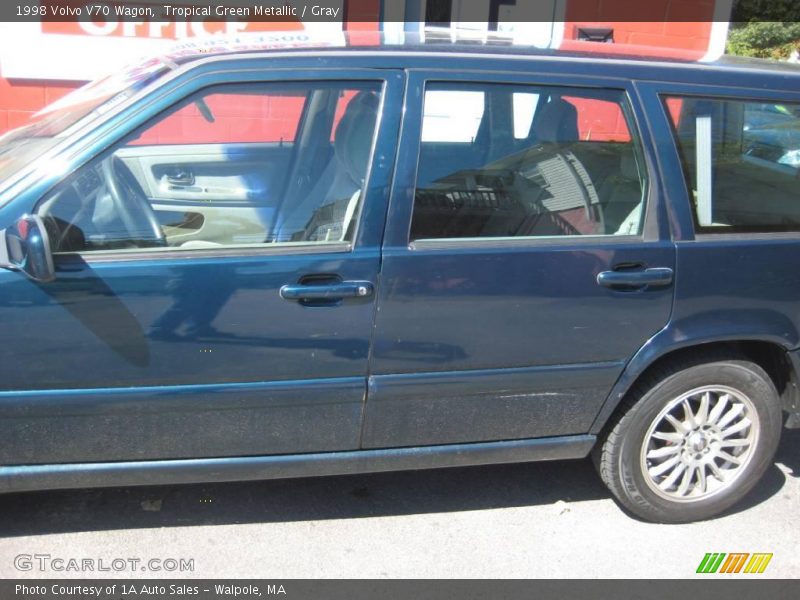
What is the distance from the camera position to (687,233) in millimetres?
2877

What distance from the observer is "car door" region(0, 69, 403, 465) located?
8.22ft

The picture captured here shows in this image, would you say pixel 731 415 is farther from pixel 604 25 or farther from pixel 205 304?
pixel 604 25

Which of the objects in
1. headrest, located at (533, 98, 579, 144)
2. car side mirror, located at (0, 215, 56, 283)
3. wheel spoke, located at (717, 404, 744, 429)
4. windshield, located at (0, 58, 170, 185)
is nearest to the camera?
car side mirror, located at (0, 215, 56, 283)

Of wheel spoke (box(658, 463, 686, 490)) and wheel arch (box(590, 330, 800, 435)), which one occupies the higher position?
wheel arch (box(590, 330, 800, 435))

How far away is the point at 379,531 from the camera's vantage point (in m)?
3.13

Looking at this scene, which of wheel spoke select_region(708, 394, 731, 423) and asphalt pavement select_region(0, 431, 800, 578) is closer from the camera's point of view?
asphalt pavement select_region(0, 431, 800, 578)

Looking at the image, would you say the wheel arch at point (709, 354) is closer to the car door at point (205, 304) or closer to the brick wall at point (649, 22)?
the car door at point (205, 304)

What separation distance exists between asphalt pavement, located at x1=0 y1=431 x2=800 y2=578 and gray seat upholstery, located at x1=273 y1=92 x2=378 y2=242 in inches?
46.7

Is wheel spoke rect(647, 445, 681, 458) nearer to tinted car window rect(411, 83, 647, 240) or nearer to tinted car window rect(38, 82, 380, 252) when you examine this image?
tinted car window rect(411, 83, 647, 240)

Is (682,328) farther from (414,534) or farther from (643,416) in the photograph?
(414,534)

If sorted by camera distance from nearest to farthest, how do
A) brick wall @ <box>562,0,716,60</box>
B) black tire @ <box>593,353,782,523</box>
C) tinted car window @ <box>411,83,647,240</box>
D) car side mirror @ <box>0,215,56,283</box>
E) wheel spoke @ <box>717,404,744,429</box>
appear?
car side mirror @ <box>0,215,56,283</box>, tinted car window @ <box>411,83,647,240</box>, black tire @ <box>593,353,782,523</box>, wheel spoke @ <box>717,404,744,429</box>, brick wall @ <box>562,0,716,60</box>

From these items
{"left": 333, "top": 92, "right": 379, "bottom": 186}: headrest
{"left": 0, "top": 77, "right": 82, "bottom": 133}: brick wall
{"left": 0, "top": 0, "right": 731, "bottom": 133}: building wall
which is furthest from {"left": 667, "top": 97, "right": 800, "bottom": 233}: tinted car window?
{"left": 0, "top": 77, "right": 82, "bottom": 133}: brick wall

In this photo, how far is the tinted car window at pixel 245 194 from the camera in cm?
257
